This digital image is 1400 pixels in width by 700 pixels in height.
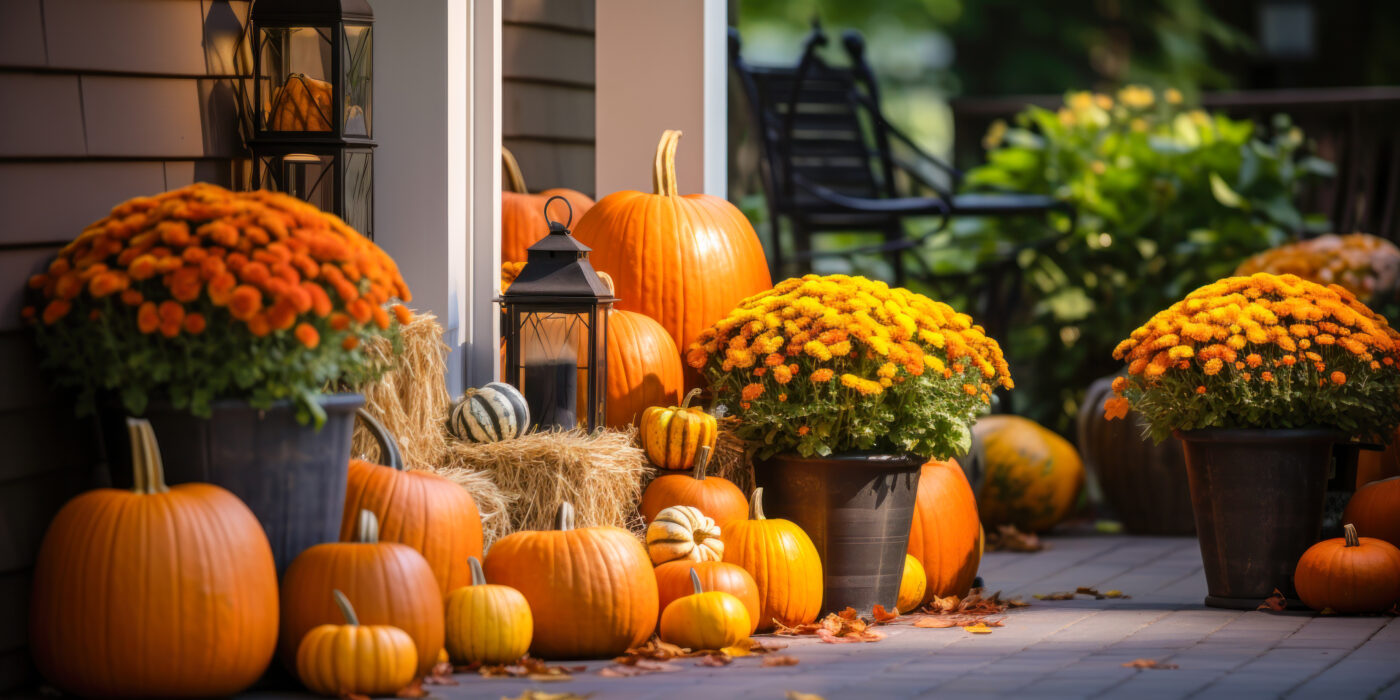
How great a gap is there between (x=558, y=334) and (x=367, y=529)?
1156 millimetres

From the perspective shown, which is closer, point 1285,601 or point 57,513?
point 57,513

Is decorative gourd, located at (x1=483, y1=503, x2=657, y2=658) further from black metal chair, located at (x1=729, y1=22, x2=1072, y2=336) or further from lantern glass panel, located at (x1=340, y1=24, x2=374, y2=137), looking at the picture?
black metal chair, located at (x1=729, y1=22, x2=1072, y2=336)

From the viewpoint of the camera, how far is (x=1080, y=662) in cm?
358

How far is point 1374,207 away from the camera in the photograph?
754 centimetres

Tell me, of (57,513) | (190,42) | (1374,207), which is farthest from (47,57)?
(1374,207)

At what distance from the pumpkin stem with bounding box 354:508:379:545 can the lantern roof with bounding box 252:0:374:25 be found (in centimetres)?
135

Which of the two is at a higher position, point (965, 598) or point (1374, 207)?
point (1374, 207)

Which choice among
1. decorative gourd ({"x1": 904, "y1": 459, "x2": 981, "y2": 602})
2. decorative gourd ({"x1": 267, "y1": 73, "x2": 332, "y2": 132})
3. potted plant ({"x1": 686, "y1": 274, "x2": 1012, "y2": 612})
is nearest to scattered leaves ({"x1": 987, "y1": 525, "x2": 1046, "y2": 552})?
decorative gourd ({"x1": 904, "y1": 459, "x2": 981, "y2": 602})

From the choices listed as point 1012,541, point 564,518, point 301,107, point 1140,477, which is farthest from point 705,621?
point 1140,477

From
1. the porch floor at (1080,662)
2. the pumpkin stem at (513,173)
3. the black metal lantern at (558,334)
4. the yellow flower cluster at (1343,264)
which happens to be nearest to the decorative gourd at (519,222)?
the pumpkin stem at (513,173)

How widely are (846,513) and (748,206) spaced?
4278 mm

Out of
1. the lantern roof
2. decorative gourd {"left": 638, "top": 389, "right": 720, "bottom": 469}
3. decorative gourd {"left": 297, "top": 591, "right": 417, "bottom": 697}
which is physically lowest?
decorative gourd {"left": 297, "top": 591, "right": 417, "bottom": 697}

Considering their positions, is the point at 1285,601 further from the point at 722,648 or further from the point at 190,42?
the point at 190,42

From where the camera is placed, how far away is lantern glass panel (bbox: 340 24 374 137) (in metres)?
4.06
